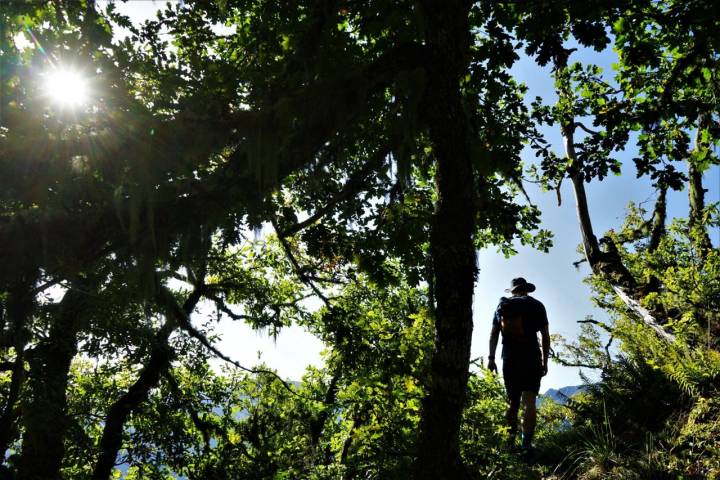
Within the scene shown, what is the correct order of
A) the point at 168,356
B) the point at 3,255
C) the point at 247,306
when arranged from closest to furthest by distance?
the point at 3,255
the point at 168,356
the point at 247,306

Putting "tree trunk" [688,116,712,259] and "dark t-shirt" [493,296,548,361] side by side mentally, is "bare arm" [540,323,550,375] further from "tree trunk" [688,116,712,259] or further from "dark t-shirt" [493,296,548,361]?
"tree trunk" [688,116,712,259]

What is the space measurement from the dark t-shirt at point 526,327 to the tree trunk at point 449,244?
312cm

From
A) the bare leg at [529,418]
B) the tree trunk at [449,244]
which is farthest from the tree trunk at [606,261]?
the tree trunk at [449,244]

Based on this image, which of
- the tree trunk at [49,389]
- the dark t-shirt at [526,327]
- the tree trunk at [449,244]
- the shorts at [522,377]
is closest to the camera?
the tree trunk at [449,244]

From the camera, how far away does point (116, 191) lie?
2.74m

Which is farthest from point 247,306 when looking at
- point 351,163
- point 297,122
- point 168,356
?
point 297,122

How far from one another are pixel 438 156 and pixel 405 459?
2.45m

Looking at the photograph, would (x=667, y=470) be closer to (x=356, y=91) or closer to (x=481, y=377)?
(x=481, y=377)

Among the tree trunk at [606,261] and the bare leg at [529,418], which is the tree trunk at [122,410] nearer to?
the bare leg at [529,418]

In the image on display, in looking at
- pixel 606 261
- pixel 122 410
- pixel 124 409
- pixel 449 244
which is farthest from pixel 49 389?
pixel 606 261

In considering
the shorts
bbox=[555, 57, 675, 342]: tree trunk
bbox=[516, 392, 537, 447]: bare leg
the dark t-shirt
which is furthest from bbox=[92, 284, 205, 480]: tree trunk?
bbox=[555, 57, 675, 342]: tree trunk

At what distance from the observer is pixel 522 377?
6059 millimetres

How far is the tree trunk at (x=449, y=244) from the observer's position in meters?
3.21

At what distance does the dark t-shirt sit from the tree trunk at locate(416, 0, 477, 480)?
3.12m
